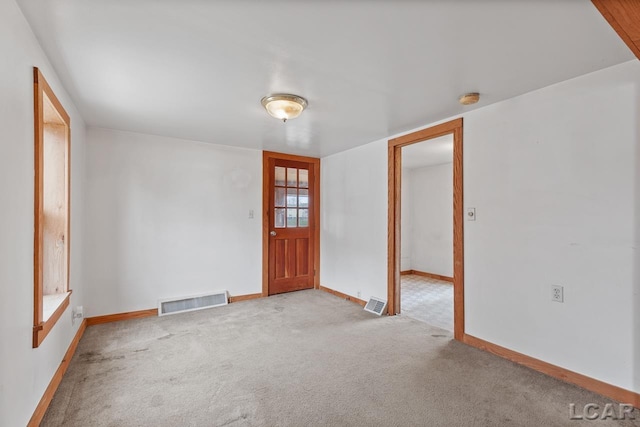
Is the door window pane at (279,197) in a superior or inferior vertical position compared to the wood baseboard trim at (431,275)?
superior

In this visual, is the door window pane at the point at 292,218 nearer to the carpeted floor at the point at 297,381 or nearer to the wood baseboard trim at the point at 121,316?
the carpeted floor at the point at 297,381

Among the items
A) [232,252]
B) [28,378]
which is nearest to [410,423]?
[28,378]

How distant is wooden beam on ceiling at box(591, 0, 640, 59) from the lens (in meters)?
1.29

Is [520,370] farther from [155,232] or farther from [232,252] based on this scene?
[155,232]

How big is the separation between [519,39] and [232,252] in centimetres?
390

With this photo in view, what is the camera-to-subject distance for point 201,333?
10.4 ft

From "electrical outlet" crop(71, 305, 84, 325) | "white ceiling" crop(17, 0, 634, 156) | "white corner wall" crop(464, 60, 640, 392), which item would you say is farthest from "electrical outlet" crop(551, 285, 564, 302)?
"electrical outlet" crop(71, 305, 84, 325)

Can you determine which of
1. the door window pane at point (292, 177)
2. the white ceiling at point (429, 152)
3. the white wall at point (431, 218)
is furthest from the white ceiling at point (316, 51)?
the white wall at point (431, 218)

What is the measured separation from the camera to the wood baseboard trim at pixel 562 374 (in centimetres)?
198

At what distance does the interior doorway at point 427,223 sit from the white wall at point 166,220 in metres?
2.52

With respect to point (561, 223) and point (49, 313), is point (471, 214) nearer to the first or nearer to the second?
point (561, 223)

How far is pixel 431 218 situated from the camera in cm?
628

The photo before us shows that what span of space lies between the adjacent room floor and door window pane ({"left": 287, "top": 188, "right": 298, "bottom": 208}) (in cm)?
222

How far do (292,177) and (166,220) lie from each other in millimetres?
1963
